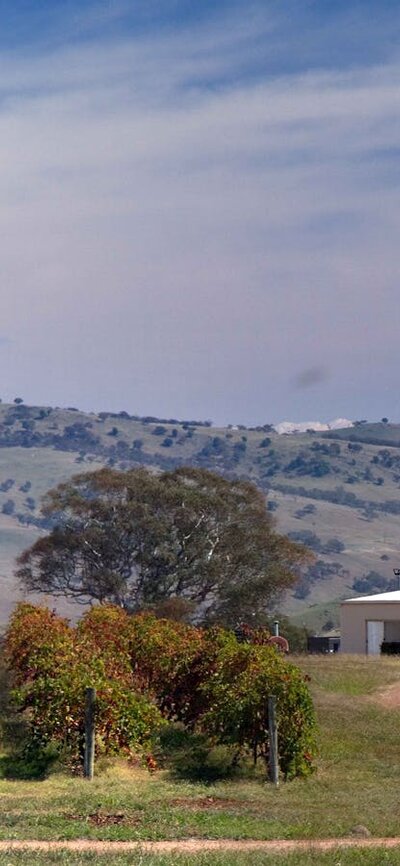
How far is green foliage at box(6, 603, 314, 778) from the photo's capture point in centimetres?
2045

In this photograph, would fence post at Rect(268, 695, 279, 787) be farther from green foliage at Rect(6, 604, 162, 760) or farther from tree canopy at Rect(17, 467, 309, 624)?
tree canopy at Rect(17, 467, 309, 624)

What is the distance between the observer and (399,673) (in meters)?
33.1

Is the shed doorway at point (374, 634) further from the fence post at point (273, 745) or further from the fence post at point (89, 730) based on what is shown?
the fence post at point (89, 730)

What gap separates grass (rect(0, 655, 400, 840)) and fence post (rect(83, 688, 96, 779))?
0.83 ft

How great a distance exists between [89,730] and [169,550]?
4170 centimetres

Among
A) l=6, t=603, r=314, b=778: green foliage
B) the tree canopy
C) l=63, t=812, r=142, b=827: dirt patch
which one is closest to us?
l=63, t=812, r=142, b=827: dirt patch

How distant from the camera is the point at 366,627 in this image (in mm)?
49469

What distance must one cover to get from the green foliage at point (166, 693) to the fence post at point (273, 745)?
0.37 meters

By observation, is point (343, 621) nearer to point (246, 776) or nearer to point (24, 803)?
point (246, 776)

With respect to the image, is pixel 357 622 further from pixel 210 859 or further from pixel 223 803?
pixel 210 859

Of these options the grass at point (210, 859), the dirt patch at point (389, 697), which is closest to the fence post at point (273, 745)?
the grass at point (210, 859)

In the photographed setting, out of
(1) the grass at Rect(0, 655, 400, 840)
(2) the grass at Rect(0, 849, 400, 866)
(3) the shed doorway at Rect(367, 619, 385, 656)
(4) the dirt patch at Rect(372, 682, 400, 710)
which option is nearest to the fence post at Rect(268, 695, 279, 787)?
(1) the grass at Rect(0, 655, 400, 840)

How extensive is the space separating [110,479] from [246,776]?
147ft

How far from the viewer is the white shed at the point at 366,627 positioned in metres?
49.1
